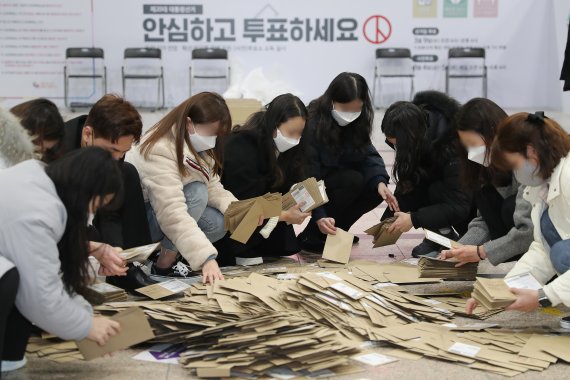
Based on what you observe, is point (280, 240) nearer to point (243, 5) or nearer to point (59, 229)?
point (59, 229)

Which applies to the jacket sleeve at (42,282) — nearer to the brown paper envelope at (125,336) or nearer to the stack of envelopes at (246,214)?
the brown paper envelope at (125,336)

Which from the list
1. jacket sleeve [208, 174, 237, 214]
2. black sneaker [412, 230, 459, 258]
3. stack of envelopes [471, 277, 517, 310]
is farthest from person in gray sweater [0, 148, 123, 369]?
black sneaker [412, 230, 459, 258]

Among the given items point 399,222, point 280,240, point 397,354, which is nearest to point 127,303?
point 397,354

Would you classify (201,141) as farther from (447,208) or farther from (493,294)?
(493,294)

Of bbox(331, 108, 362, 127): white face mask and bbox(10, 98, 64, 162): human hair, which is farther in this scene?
bbox(331, 108, 362, 127): white face mask

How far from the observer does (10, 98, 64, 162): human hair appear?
290 cm

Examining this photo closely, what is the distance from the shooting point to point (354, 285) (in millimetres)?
3031

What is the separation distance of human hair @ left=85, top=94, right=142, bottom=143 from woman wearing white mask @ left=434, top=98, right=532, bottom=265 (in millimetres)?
1362

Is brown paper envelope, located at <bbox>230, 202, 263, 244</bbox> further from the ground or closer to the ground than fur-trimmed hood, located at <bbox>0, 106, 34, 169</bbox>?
closer to the ground

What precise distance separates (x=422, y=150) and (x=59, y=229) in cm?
218

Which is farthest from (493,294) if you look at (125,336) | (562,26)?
(562,26)

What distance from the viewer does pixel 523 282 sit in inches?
107

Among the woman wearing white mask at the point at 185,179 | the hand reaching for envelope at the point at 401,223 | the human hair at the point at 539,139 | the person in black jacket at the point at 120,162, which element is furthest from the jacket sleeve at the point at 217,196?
the human hair at the point at 539,139

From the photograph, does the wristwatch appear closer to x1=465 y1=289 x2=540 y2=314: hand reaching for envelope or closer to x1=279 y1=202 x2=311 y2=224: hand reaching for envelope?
x1=465 y1=289 x2=540 y2=314: hand reaching for envelope
